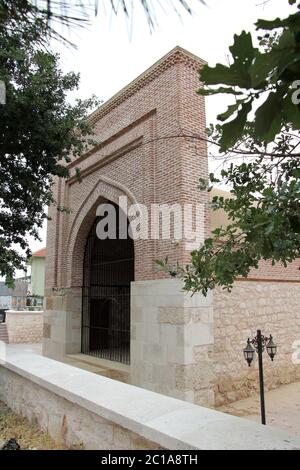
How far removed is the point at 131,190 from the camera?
877 cm

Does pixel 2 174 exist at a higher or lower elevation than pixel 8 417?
higher

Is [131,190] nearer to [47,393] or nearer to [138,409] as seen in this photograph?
[47,393]

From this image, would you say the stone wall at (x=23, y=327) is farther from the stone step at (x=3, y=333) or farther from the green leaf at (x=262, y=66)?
the green leaf at (x=262, y=66)

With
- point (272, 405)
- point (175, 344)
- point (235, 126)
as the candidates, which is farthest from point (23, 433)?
point (272, 405)

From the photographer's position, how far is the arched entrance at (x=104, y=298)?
11211 mm

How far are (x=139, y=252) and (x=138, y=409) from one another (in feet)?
18.2

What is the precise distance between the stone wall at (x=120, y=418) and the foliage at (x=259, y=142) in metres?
0.86

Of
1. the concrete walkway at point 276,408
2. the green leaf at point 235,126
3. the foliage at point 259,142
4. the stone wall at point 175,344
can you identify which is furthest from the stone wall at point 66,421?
the concrete walkway at point 276,408

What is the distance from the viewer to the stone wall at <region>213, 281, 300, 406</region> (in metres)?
7.66

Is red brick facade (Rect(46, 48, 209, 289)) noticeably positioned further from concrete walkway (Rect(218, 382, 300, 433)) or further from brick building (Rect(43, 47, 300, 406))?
concrete walkway (Rect(218, 382, 300, 433))

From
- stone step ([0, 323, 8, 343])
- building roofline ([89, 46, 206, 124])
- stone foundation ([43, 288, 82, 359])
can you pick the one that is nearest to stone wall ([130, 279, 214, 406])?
stone foundation ([43, 288, 82, 359])

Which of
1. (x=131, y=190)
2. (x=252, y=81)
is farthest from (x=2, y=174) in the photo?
(x=252, y=81)

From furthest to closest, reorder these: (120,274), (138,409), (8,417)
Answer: (120,274) → (8,417) → (138,409)

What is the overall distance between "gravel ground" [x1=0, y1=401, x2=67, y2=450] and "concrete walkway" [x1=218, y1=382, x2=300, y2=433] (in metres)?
4.22
